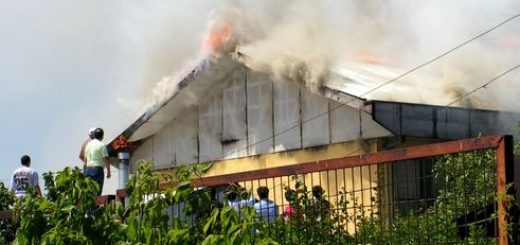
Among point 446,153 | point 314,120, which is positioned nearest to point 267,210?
point 446,153

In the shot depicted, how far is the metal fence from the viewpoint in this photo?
445 centimetres

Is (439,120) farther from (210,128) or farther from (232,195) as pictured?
(232,195)

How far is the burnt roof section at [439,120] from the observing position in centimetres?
1207

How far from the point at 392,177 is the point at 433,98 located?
836cm

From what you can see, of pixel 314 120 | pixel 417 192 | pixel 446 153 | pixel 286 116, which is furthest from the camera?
pixel 286 116

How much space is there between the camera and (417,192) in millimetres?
→ 5203

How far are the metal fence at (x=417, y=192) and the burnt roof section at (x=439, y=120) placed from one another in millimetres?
6231

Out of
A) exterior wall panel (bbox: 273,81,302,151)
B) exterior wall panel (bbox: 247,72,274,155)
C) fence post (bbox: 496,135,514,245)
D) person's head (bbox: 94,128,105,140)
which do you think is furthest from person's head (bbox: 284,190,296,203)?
exterior wall panel (bbox: 247,72,274,155)

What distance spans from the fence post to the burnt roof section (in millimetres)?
7599

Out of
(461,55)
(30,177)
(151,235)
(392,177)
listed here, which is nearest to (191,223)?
(151,235)

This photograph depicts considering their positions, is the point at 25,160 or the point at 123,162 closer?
the point at 25,160

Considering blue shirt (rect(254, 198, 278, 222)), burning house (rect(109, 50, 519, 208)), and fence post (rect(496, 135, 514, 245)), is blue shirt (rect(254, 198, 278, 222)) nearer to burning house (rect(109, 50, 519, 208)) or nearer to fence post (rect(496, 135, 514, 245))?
fence post (rect(496, 135, 514, 245))

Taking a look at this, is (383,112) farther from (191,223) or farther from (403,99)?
(191,223)

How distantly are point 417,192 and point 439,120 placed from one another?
7.65m
